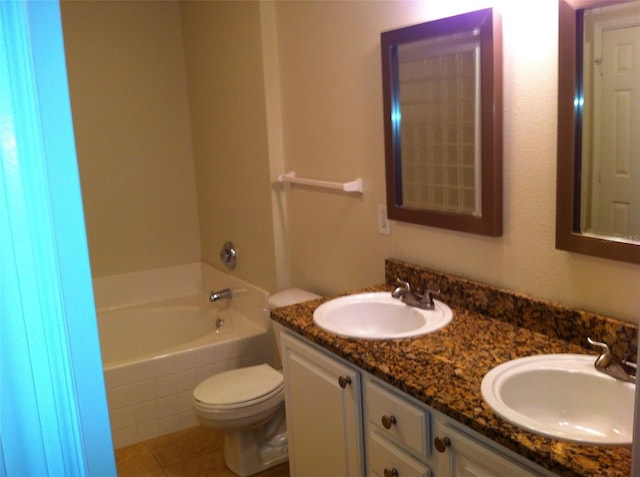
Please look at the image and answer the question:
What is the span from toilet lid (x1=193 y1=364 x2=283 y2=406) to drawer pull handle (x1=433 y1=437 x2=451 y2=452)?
126 cm

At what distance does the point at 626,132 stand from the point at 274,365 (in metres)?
2.24

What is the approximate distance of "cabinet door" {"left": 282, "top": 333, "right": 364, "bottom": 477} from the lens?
1.88m

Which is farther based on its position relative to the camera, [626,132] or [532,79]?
[532,79]

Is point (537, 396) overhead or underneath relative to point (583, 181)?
underneath

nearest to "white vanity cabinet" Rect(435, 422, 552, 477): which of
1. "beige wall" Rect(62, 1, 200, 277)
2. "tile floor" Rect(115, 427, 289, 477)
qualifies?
"tile floor" Rect(115, 427, 289, 477)

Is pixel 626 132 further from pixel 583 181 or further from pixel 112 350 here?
pixel 112 350

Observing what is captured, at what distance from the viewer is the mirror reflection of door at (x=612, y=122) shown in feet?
4.97

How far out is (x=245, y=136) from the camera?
3344 millimetres

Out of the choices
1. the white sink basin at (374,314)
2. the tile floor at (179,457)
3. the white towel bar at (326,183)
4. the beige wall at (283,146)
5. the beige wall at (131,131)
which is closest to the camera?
the beige wall at (283,146)

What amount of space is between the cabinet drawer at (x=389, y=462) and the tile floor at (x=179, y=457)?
109 cm

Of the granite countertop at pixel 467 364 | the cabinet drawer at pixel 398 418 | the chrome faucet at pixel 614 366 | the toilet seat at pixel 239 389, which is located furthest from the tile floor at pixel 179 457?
the chrome faucet at pixel 614 366

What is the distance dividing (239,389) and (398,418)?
121 cm

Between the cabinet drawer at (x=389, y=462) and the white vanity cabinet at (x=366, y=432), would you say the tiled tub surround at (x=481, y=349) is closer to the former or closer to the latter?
the white vanity cabinet at (x=366, y=432)

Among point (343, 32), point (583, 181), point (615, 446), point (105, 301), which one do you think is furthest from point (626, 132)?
point (105, 301)
